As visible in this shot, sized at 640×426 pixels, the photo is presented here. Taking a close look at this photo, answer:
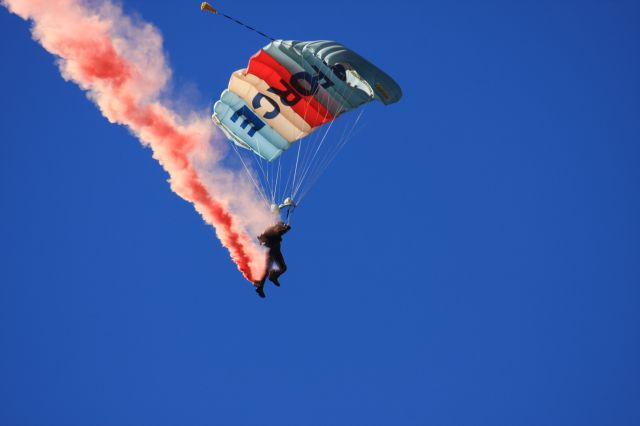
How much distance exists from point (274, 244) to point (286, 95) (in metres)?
3.83

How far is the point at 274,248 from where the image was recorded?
1759cm

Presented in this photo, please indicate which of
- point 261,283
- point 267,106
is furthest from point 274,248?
point 267,106

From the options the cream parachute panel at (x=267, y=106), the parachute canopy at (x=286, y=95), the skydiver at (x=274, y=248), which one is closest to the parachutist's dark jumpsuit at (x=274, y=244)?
the skydiver at (x=274, y=248)

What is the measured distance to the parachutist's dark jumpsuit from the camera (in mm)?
17453

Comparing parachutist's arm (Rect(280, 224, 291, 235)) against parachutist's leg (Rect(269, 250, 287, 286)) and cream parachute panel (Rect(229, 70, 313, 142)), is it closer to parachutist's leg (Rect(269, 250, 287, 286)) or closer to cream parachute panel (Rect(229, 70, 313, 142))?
parachutist's leg (Rect(269, 250, 287, 286))

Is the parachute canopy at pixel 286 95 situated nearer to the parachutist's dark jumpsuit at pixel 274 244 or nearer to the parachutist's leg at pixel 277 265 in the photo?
the parachutist's dark jumpsuit at pixel 274 244

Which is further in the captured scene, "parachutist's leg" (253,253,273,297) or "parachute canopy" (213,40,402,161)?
"parachute canopy" (213,40,402,161)

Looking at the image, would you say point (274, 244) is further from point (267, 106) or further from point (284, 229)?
point (267, 106)

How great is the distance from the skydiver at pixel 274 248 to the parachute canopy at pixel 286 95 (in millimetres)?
3265

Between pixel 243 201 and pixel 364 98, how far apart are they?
12.8 feet

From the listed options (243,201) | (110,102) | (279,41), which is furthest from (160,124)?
(279,41)

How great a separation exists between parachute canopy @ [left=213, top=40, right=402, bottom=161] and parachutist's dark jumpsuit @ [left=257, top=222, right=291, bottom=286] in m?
3.27

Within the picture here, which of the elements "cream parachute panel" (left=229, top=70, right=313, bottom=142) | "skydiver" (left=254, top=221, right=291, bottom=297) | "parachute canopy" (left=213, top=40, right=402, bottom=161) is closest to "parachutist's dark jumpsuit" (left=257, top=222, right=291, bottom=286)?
"skydiver" (left=254, top=221, right=291, bottom=297)

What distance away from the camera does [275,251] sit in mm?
17625
